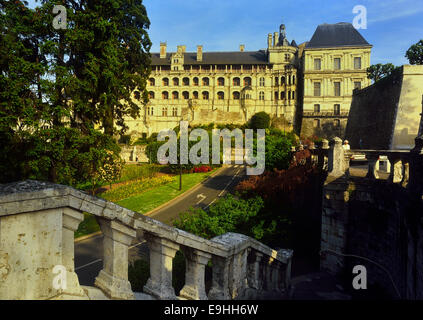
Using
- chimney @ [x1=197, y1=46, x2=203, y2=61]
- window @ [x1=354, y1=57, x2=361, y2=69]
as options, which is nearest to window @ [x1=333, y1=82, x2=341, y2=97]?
window @ [x1=354, y1=57, x2=361, y2=69]

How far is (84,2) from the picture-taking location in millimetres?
16141

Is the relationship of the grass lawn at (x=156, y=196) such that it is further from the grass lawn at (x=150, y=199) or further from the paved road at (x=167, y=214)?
the paved road at (x=167, y=214)

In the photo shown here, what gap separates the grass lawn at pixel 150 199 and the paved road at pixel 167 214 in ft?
3.16

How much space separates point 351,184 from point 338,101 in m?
59.5

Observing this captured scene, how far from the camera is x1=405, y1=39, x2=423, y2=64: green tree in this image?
146ft

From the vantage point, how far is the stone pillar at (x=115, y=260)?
3768 millimetres

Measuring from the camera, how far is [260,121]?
221 ft

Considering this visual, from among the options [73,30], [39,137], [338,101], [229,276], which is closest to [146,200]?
[39,137]

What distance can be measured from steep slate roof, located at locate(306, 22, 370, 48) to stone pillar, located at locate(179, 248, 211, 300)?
67.8m

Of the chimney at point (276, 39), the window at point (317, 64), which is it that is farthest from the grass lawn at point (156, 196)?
the chimney at point (276, 39)

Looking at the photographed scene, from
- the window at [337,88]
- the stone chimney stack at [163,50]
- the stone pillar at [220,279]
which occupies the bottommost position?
the stone pillar at [220,279]

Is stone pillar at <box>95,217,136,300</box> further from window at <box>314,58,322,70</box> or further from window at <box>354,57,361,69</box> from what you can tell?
window at <box>354,57,361,69</box>

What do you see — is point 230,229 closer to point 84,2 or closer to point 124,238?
point 124,238

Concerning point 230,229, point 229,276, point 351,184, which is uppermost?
point 351,184
